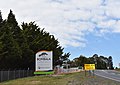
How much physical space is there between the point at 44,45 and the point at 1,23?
19519 mm

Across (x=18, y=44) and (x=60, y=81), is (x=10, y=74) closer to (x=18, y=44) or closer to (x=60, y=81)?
(x=18, y=44)

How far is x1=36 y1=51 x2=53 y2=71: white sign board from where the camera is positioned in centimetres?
5356

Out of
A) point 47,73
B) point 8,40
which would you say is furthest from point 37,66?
point 8,40

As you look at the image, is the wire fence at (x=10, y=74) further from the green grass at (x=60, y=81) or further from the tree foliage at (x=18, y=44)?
the green grass at (x=60, y=81)

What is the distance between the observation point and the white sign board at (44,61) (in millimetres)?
53562

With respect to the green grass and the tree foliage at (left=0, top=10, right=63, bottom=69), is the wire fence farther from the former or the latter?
the green grass

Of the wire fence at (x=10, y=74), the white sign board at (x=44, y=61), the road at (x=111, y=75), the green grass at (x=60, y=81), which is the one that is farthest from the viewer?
the white sign board at (x=44, y=61)

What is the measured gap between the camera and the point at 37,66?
53.4 metres

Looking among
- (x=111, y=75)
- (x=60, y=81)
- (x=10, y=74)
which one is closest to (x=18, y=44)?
(x=10, y=74)

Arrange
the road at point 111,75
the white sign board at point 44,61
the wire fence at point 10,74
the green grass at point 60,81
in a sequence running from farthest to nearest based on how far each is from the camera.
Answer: the white sign board at point 44,61 → the road at point 111,75 → the wire fence at point 10,74 → the green grass at point 60,81

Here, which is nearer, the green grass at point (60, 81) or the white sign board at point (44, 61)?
the green grass at point (60, 81)

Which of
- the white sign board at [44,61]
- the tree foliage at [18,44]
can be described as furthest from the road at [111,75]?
the tree foliage at [18,44]

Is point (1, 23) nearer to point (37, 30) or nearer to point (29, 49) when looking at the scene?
point (29, 49)

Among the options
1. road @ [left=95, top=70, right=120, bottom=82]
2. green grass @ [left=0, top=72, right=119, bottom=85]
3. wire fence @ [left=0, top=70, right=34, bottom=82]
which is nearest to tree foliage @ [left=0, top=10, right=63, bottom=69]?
→ wire fence @ [left=0, top=70, right=34, bottom=82]
